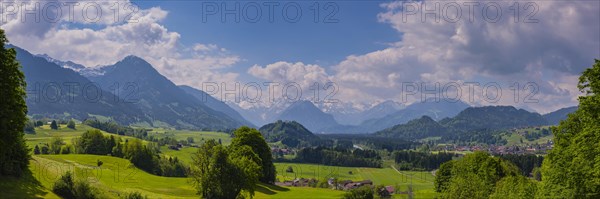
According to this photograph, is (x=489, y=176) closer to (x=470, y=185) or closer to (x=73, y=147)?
(x=470, y=185)

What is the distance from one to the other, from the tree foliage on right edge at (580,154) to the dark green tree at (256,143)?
59.9m

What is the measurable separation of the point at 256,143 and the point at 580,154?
69767 mm

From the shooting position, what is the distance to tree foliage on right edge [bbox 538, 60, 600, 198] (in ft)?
126

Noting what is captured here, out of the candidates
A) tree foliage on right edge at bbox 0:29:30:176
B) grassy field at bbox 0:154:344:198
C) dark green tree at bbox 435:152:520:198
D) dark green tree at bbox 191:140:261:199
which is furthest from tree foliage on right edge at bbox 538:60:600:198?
tree foliage on right edge at bbox 0:29:30:176

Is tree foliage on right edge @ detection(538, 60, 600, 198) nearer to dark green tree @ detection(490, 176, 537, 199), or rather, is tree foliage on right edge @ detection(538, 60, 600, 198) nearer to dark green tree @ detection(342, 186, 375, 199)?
dark green tree @ detection(490, 176, 537, 199)

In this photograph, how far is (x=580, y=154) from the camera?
3978 centimetres

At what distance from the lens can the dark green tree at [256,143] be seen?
317ft

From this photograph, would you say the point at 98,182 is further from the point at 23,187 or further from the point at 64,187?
the point at 23,187

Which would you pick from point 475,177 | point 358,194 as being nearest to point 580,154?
point 475,177

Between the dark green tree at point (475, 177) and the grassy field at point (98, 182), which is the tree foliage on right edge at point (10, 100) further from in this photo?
the dark green tree at point (475, 177)

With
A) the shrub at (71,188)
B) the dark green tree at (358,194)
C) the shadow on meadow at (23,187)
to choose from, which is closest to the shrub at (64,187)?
the shrub at (71,188)

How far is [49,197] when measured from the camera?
4331cm

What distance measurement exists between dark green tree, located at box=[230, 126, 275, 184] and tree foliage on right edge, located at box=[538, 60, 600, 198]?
196ft

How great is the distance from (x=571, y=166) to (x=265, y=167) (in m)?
70.2
